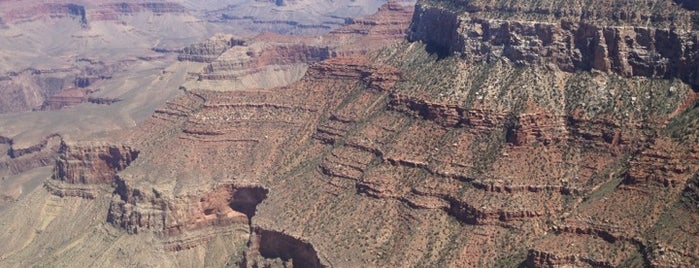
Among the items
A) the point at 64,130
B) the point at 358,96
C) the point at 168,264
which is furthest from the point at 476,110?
the point at 64,130

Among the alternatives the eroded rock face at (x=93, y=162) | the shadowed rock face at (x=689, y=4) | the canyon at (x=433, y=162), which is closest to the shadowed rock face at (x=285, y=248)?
the canyon at (x=433, y=162)

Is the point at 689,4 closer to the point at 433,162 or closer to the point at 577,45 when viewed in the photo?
the point at 577,45

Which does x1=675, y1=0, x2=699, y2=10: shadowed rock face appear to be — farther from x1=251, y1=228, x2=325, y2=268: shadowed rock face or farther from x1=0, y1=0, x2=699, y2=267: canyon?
x1=251, y1=228, x2=325, y2=268: shadowed rock face

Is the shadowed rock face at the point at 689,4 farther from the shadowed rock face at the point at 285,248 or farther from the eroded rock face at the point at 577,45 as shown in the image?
the shadowed rock face at the point at 285,248

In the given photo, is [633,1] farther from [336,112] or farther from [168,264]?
[168,264]

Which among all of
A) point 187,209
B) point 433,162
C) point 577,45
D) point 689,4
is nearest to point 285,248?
point 187,209

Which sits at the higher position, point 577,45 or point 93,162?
point 577,45

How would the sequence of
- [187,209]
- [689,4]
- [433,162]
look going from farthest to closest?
[187,209] → [433,162] → [689,4]

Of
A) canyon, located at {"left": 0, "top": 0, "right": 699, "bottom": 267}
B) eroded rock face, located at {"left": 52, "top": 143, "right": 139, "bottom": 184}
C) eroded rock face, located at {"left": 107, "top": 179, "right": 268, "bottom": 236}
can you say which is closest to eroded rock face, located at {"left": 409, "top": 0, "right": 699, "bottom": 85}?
canyon, located at {"left": 0, "top": 0, "right": 699, "bottom": 267}

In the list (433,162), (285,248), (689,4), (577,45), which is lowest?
(285,248)
